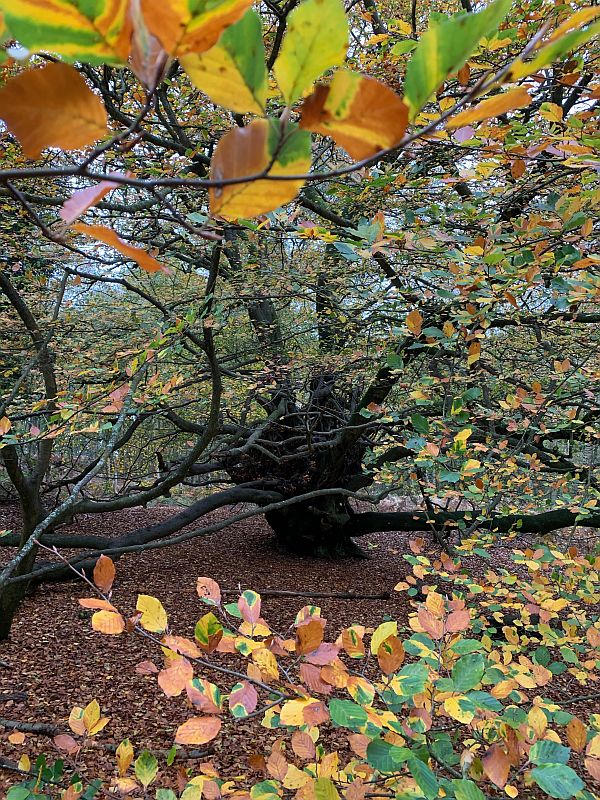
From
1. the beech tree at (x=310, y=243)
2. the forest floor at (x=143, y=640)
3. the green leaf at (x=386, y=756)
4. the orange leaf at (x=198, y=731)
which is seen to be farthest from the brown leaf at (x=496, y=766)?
the forest floor at (x=143, y=640)

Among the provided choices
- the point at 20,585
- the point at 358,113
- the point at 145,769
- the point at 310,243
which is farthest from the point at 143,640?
the point at 358,113

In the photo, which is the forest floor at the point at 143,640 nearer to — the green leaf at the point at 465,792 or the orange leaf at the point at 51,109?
the green leaf at the point at 465,792

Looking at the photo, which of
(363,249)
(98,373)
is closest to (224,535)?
(98,373)

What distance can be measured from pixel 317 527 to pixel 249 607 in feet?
19.6

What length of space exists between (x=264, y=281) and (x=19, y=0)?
4341mm

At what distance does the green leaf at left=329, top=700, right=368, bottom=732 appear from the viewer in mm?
1007

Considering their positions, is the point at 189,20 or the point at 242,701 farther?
the point at 242,701

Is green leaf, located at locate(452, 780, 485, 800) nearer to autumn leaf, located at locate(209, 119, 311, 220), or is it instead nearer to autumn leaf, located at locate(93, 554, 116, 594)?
autumn leaf, located at locate(93, 554, 116, 594)

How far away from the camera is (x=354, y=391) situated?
6062mm

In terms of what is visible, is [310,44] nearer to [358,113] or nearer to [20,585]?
[358,113]

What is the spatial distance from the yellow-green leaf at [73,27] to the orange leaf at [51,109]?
16 millimetres

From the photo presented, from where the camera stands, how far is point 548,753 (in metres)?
1.04

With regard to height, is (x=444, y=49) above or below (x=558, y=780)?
above

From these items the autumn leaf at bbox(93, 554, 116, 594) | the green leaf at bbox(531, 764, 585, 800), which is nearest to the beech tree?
the autumn leaf at bbox(93, 554, 116, 594)
